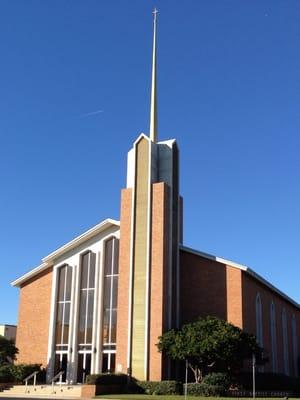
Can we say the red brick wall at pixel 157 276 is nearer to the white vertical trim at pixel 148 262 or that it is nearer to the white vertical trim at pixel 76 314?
the white vertical trim at pixel 148 262

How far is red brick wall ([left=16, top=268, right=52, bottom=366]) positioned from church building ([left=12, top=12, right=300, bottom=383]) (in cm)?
8

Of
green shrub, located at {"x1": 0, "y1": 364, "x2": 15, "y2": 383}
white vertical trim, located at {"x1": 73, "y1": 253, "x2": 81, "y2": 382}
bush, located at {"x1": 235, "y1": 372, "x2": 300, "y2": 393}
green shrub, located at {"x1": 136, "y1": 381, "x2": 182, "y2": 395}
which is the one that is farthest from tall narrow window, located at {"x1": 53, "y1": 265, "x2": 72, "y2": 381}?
bush, located at {"x1": 235, "y1": 372, "x2": 300, "y2": 393}

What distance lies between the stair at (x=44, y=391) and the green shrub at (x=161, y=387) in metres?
4.24

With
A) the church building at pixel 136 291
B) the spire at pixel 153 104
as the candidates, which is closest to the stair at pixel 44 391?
the church building at pixel 136 291

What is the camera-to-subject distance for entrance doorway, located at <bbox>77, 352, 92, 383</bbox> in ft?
145

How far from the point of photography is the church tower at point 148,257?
39594 millimetres

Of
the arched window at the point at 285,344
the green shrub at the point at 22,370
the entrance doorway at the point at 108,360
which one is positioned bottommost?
the green shrub at the point at 22,370

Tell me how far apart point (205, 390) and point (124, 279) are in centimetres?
1094

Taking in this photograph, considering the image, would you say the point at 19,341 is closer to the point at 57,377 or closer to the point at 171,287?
the point at 57,377

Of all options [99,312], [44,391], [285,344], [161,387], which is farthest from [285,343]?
[44,391]

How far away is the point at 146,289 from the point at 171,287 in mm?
1968

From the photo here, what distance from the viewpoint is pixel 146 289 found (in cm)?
4081

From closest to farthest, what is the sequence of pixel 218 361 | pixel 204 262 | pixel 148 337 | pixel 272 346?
1. pixel 218 361
2. pixel 148 337
3. pixel 204 262
4. pixel 272 346

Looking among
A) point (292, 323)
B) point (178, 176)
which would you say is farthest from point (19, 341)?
point (292, 323)
